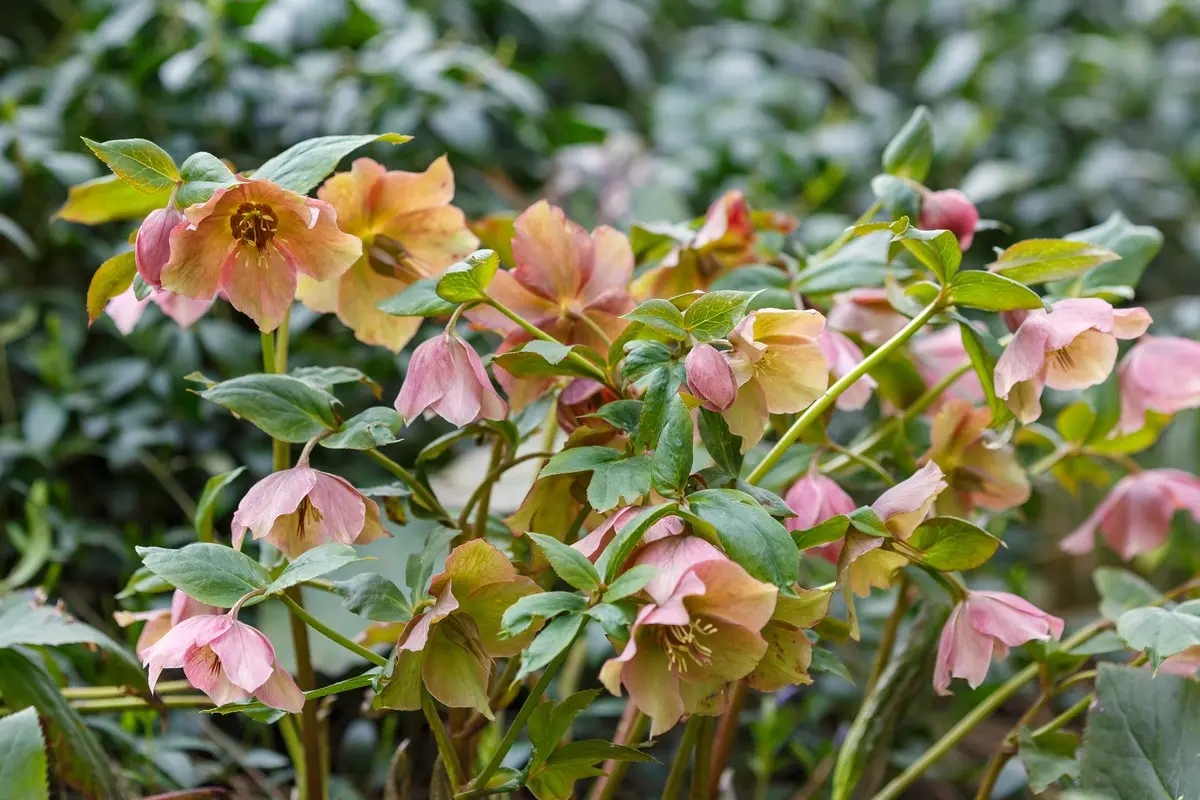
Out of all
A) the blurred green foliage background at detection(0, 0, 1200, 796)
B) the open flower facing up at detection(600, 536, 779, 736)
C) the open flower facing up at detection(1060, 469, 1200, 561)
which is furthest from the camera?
the blurred green foliage background at detection(0, 0, 1200, 796)

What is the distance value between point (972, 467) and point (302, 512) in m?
0.38

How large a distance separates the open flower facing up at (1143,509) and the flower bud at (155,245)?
0.61 meters

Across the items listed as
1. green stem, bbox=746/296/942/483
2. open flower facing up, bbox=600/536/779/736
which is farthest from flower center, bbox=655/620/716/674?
green stem, bbox=746/296/942/483

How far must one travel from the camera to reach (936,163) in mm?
1566

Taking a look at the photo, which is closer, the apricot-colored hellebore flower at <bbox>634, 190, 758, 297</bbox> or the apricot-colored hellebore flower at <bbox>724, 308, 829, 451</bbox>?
the apricot-colored hellebore flower at <bbox>724, 308, 829, 451</bbox>

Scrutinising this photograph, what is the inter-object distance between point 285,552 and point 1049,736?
17.4 inches

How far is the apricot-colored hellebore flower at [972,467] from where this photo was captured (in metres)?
0.62

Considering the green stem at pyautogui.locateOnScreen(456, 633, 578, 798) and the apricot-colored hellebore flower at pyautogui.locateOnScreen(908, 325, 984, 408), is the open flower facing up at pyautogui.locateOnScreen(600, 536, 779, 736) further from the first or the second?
the apricot-colored hellebore flower at pyautogui.locateOnScreen(908, 325, 984, 408)

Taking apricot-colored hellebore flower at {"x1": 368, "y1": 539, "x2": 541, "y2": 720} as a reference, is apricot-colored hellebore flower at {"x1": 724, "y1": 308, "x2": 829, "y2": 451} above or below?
above

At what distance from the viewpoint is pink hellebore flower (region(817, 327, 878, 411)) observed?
22.7 inches

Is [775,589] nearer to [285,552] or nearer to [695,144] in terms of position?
[285,552]

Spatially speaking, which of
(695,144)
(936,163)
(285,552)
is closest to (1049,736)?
(285,552)

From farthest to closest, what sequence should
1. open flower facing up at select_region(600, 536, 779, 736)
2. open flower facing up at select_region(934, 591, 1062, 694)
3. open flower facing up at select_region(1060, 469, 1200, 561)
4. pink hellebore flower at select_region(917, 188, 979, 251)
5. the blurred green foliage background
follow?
the blurred green foliage background < open flower facing up at select_region(1060, 469, 1200, 561) < pink hellebore flower at select_region(917, 188, 979, 251) < open flower facing up at select_region(934, 591, 1062, 694) < open flower facing up at select_region(600, 536, 779, 736)

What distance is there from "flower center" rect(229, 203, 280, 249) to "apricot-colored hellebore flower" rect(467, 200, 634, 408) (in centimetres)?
11
